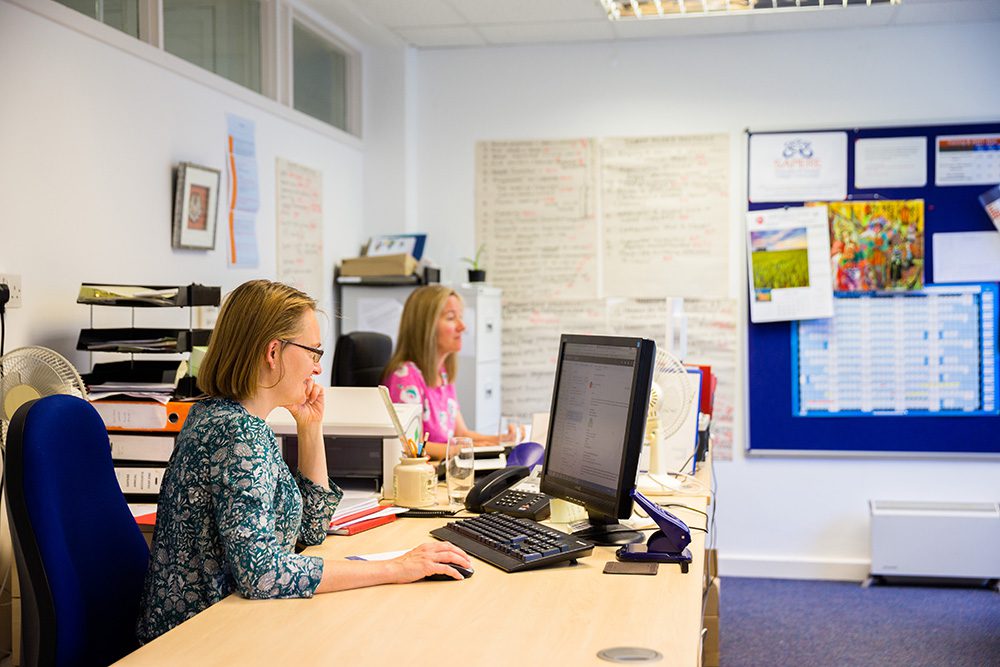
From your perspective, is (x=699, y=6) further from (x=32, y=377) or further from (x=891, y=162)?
(x=32, y=377)

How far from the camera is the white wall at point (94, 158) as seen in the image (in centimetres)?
273

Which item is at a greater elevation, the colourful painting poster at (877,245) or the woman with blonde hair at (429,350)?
the colourful painting poster at (877,245)

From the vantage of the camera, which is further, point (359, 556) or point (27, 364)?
point (27, 364)

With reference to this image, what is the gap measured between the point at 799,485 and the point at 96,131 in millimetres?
3477

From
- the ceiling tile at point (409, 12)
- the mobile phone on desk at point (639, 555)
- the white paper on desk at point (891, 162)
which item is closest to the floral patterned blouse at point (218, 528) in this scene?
the mobile phone on desk at point (639, 555)

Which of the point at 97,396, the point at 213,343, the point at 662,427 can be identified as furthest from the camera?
the point at 662,427

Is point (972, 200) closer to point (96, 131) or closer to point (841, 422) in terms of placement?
point (841, 422)

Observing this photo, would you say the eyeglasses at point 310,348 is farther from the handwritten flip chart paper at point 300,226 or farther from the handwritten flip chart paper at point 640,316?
the handwritten flip chart paper at point 640,316

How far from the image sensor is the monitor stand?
7.02 feet

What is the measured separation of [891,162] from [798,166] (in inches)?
16.5

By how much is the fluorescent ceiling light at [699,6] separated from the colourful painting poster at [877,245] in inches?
38.6

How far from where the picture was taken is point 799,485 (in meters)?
4.84

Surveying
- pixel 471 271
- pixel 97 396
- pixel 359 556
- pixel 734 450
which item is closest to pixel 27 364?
pixel 97 396

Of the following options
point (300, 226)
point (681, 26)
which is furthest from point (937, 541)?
point (300, 226)
